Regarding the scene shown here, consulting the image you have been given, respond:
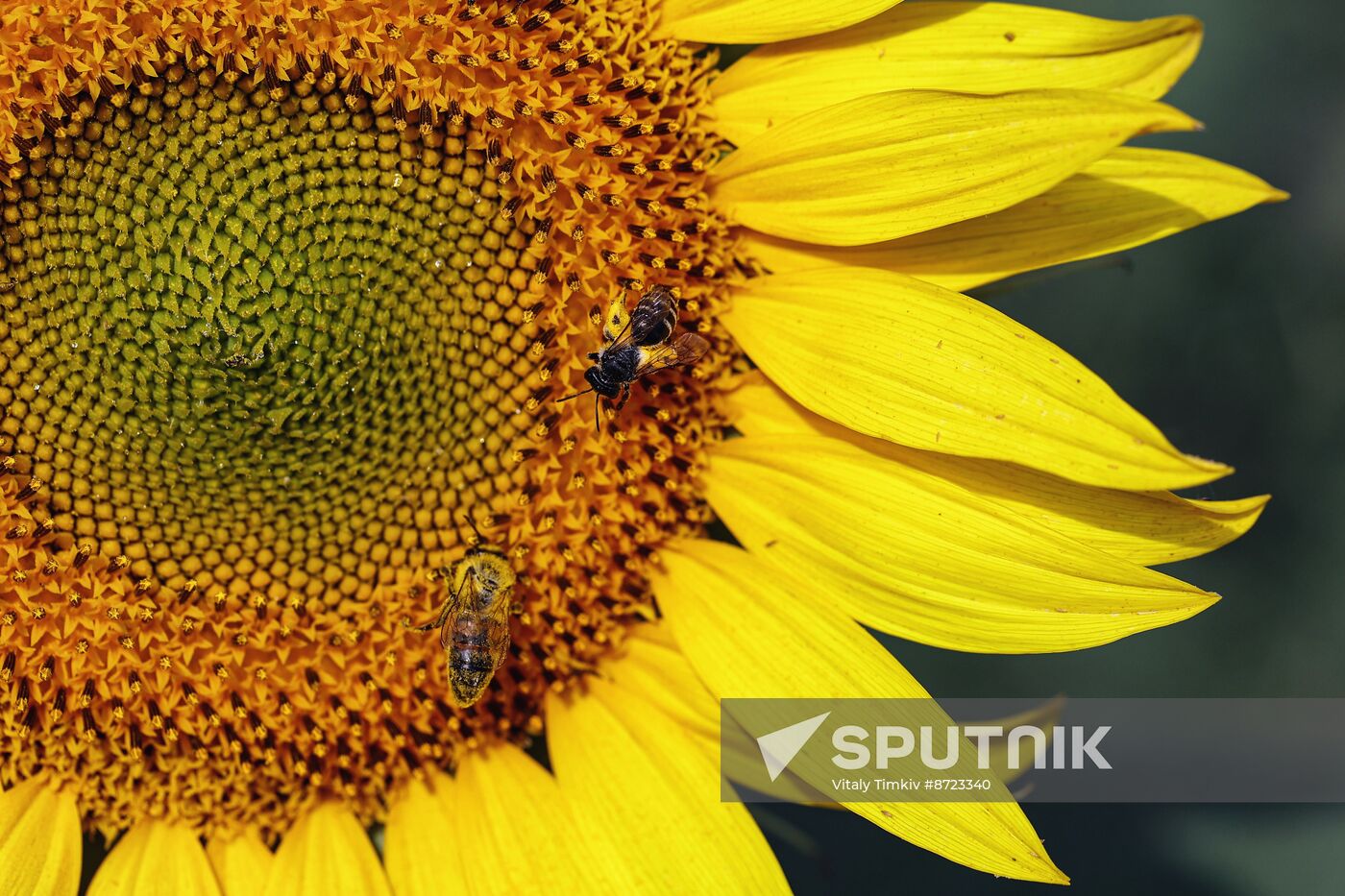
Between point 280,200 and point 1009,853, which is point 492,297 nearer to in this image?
point 280,200

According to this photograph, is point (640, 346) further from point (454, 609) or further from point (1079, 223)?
point (1079, 223)

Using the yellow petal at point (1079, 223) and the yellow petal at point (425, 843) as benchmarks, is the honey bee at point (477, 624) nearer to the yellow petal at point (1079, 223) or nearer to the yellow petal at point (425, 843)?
the yellow petal at point (425, 843)

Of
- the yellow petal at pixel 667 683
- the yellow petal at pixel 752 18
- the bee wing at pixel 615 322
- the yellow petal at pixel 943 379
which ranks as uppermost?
the yellow petal at pixel 752 18

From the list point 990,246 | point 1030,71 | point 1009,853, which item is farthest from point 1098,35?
point 1009,853

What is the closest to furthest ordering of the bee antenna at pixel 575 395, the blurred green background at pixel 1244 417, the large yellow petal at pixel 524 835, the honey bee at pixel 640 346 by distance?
the honey bee at pixel 640 346 → the bee antenna at pixel 575 395 → the large yellow petal at pixel 524 835 → the blurred green background at pixel 1244 417

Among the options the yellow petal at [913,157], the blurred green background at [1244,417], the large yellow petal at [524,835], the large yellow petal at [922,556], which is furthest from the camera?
the blurred green background at [1244,417]

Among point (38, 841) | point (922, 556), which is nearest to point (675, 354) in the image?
point (922, 556)

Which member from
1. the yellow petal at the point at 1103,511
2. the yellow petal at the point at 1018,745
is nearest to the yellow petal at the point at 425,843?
the yellow petal at the point at 1018,745
